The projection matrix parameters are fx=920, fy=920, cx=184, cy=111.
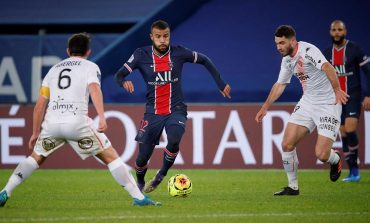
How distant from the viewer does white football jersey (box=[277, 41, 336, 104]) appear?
425 inches

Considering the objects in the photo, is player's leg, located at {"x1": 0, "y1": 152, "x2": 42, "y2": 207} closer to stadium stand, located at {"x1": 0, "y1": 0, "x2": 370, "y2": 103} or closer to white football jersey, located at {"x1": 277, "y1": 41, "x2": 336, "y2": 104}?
white football jersey, located at {"x1": 277, "y1": 41, "x2": 336, "y2": 104}

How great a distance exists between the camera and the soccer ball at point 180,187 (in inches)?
424

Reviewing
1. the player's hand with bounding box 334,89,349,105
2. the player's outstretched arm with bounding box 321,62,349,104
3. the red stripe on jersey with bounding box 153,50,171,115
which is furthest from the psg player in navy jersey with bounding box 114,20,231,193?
the player's hand with bounding box 334,89,349,105

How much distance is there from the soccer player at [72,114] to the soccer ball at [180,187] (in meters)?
1.66

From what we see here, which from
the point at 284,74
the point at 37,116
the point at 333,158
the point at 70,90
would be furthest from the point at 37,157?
the point at 333,158

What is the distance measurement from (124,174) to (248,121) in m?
7.05

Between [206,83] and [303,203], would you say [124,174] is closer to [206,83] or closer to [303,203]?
[303,203]

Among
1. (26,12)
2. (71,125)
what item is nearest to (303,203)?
(71,125)

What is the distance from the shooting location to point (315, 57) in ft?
34.8

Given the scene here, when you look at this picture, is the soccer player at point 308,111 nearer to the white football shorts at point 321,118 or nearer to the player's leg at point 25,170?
the white football shorts at point 321,118

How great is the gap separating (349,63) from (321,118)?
2.77m

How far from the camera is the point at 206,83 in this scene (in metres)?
19.8

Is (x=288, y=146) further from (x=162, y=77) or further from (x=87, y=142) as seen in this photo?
(x=87, y=142)

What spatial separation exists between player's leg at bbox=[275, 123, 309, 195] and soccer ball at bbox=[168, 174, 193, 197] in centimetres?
109
